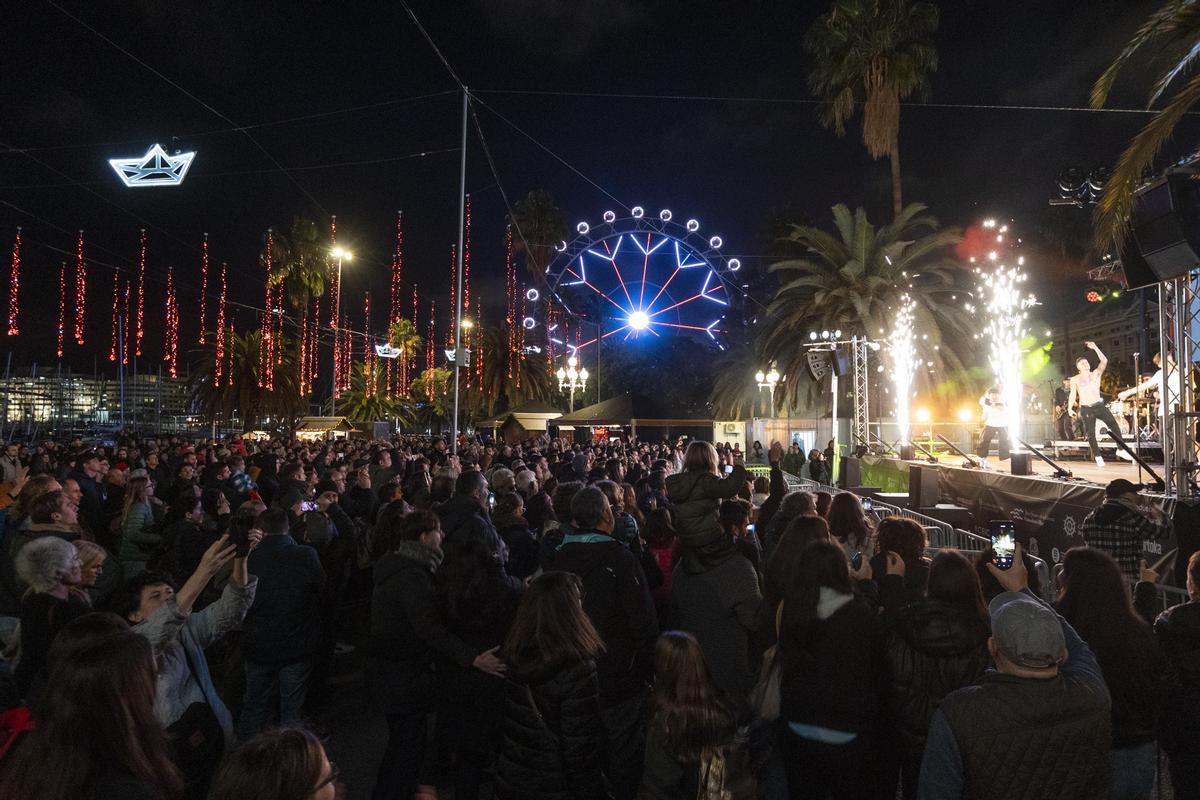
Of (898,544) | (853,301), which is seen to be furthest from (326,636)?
(853,301)

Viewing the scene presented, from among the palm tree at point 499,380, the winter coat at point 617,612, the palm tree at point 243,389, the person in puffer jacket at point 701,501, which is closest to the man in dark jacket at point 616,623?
the winter coat at point 617,612

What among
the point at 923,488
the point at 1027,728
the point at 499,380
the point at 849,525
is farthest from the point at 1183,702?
the point at 499,380

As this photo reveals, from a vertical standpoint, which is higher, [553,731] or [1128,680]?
[1128,680]

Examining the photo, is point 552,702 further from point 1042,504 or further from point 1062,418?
point 1062,418

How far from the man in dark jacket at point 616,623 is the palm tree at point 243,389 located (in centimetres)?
3385

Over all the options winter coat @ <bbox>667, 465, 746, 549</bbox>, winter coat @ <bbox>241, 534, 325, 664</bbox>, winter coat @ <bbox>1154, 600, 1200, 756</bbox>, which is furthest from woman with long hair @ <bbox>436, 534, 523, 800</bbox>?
winter coat @ <bbox>1154, 600, 1200, 756</bbox>

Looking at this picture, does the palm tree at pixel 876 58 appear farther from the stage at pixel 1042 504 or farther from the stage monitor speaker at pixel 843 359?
the stage at pixel 1042 504

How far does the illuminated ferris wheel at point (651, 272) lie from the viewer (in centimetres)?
3869

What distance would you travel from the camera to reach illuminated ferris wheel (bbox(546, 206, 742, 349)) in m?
38.7

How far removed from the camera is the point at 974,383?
28.6 m

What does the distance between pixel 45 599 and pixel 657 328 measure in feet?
156

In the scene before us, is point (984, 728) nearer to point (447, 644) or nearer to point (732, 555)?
point (732, 555)

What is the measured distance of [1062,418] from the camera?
67.3ft

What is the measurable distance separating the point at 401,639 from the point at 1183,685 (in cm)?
379
